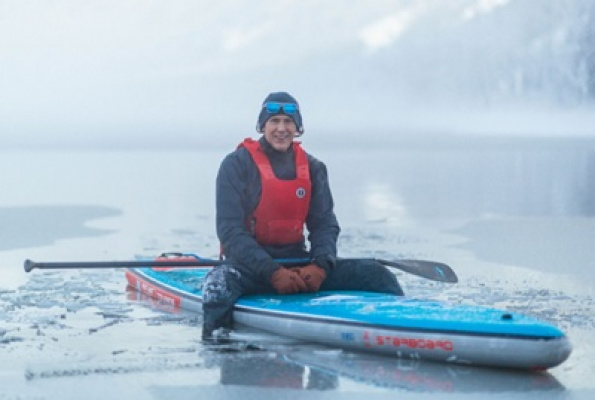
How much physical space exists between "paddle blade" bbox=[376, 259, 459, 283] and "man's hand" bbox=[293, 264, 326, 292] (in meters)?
0.57

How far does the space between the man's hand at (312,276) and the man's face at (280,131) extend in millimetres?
632

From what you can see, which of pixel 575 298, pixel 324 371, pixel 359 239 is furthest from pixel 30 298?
pixel 359 239

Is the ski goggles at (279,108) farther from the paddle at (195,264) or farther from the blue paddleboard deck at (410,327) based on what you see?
the blue paddleboard deck at (410,327)

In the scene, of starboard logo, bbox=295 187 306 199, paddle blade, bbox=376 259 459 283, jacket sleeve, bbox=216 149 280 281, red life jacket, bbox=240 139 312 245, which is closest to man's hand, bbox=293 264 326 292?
jacket sleeve, bbox=216 149 280 281

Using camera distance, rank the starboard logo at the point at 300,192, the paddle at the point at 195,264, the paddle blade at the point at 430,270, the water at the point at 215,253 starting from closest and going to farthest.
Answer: the water at the point at 215,253, the paddle at the point at 195,264, the starboard logo at the point at 300,192, the paddle blade at the point at 430,270

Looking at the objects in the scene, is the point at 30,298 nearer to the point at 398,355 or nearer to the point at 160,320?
the point at 160,320

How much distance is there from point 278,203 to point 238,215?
0.22 metres

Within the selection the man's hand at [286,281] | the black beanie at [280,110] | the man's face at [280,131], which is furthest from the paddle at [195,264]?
the black beanie at [280,110]

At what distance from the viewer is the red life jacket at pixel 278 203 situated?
5617 mm

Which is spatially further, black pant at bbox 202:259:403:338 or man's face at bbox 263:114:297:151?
man's face at bbox 263:114:297:151

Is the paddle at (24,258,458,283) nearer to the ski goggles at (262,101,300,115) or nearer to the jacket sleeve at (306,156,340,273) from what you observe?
the jacket sleeve at (306,156,340,273)

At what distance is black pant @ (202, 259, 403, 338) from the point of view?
541 cm

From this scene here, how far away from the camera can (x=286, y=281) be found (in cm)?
540

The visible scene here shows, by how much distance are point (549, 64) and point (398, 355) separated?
105 feet
